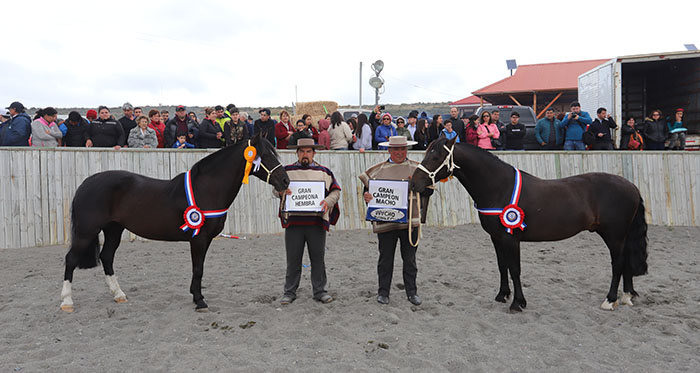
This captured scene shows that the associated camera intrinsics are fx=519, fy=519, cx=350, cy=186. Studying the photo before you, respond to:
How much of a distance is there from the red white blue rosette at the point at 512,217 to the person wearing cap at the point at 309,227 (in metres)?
1.85

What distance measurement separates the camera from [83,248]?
18.9 feet

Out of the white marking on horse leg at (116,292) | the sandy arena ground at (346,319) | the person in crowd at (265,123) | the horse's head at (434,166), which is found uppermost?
the person in crowd at (265,123)

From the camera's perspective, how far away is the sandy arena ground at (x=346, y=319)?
4391mm

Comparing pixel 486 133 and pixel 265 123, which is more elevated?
pixel 265 123

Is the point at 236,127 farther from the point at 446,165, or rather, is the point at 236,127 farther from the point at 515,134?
the point at 515,134

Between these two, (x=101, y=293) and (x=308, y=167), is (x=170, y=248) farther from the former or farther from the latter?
(x=308, y=167)

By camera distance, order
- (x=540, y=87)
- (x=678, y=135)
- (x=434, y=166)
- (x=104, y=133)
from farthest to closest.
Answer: (x=540, y=87) < (x=678, y=135) < (x=104, y=133) < (x=434, y=166)

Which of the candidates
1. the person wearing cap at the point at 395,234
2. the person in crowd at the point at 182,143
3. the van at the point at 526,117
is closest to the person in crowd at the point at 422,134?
the van at the point at 526,117

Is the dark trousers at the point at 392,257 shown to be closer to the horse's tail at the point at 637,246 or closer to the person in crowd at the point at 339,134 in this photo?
the horse's tail at the point at 637,246

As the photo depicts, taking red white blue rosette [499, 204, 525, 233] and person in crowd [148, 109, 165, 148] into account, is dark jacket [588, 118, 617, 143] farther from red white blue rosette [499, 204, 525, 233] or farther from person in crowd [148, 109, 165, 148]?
person in crowd [148, 109, 165, 148]

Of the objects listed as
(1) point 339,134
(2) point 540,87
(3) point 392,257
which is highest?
(2) point 540,87

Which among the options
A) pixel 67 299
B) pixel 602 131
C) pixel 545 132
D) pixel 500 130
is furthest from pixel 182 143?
pixel 602 131

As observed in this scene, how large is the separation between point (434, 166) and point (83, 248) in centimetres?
398

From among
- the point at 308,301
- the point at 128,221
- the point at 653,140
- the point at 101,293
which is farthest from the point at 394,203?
the point at 653,140
